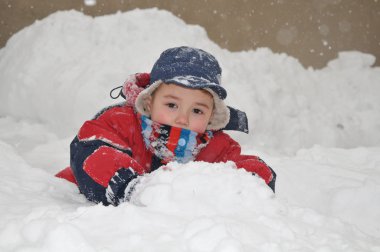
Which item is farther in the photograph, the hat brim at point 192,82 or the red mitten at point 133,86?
the red mitten at point 133,86

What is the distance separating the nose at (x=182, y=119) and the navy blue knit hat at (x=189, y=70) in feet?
0.52

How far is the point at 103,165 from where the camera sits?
2.00 meters

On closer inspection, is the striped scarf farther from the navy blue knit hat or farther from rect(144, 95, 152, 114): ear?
the navy blue knit hat

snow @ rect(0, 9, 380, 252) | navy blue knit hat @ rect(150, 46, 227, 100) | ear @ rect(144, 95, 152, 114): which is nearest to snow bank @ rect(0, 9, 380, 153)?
snow @ rect(0, 9, 380, 252)

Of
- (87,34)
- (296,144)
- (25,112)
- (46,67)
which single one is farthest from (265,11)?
(25,112)

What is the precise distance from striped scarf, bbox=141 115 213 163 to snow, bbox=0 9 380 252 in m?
0.47

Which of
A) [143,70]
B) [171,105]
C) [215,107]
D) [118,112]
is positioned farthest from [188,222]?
[143,70]

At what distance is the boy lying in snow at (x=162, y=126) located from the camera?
210 centimetres

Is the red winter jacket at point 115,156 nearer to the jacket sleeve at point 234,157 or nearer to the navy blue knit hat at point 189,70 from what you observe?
the jacket sleeve at point 234,157

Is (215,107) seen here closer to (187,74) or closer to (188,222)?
(187,74)

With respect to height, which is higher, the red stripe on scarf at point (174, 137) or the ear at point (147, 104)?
the ear at point (147, 104)

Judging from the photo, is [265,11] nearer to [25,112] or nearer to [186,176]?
[25,112]

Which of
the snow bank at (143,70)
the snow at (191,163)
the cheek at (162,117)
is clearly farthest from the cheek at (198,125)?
the snow bank at (143,70)

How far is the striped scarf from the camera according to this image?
2.28m
